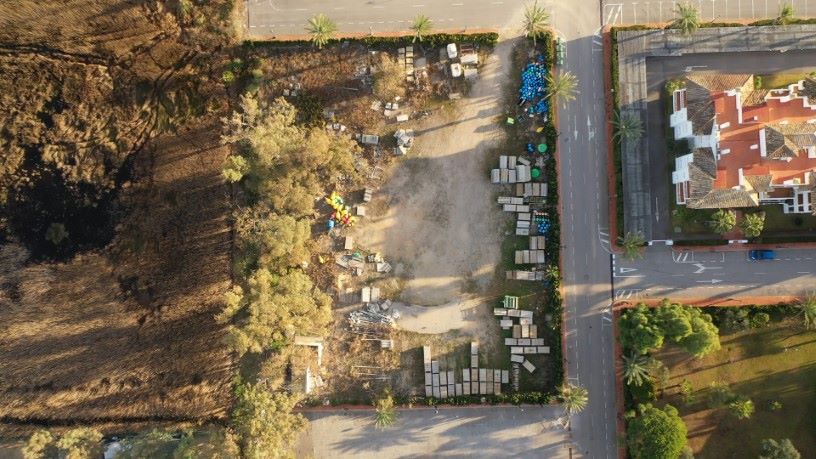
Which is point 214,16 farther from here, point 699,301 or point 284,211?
point 699,301

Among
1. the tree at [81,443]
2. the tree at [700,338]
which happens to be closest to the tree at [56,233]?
the tree at [81,443]

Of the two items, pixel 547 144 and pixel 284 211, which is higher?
pixel 547 144

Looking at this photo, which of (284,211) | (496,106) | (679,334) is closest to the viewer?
(679,334)

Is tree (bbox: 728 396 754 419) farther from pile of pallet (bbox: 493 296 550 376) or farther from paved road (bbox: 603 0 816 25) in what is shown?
paved road (bbox: 603 0 816 25)

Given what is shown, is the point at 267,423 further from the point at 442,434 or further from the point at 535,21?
the point at 535,21

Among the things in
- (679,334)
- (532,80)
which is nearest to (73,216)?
(532,80)

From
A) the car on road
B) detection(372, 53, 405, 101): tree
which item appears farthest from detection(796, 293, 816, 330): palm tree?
detection(372, 53, 405, 101): tree
